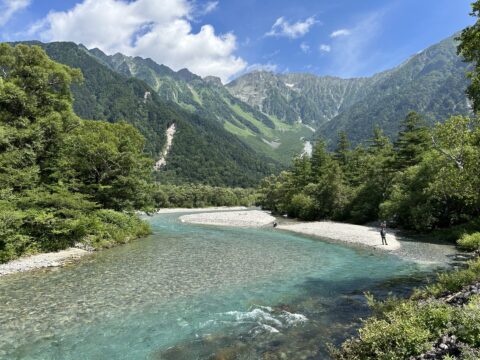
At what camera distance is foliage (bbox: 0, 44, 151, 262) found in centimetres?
2877

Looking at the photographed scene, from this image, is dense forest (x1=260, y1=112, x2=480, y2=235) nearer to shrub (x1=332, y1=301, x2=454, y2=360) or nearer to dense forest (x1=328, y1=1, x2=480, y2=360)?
dense forest (x1=328, y1=1, x2=480, y2=360)

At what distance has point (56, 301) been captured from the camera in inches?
683

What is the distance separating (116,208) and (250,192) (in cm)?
14024

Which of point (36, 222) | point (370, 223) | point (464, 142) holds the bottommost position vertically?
point (370, 223)

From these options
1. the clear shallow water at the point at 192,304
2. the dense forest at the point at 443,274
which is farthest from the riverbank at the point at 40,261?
the dense forest at the point at 443,274

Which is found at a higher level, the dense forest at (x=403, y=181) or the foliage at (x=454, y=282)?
the dense forest at (x=403, y=181)

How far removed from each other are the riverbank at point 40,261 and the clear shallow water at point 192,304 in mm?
1560

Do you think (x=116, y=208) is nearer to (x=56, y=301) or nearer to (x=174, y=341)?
(x=56, y=301)

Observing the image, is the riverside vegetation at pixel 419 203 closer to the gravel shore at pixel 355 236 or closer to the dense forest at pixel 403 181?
the dense forest at pixel 403 181

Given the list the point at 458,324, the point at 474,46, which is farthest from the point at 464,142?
the point at 458,324

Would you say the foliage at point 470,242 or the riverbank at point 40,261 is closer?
the riverbank at point 40,261

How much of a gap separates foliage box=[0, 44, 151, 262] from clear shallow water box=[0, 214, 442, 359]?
523 centimetres

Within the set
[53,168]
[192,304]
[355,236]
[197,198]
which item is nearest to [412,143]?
[355,236]

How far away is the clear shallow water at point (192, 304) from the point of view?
39.8ft
